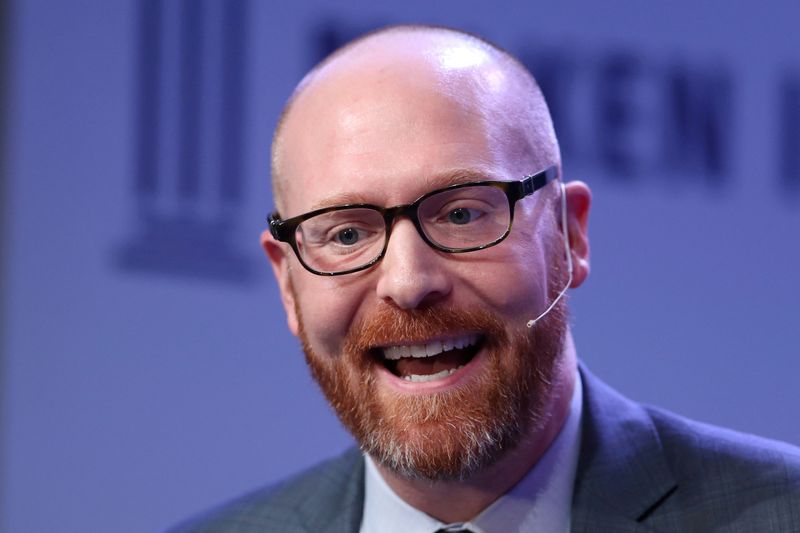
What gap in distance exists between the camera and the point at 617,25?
3.71 meters

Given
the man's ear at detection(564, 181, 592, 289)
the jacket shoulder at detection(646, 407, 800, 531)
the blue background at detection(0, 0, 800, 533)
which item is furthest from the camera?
the blue background at detection(0, 0, 800, 533)

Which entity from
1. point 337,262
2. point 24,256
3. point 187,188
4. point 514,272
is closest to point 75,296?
point 24,256

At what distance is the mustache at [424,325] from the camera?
199 centimetres

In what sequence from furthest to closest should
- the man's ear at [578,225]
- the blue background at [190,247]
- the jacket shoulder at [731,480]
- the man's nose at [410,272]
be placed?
the blue background at [190,247]
the man's ear at [578,225]
the jacket shoulder at [731,480]
the man's nose at [410,272]

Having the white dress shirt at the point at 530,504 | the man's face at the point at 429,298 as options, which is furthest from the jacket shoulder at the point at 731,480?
the man's face at the point at 429,298

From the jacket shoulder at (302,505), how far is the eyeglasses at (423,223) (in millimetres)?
571

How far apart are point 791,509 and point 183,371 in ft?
5.36

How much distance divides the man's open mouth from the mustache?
3 cm

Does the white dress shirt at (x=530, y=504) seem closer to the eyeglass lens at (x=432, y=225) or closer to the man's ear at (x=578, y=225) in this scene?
the man's ear at (x=578, y=225)

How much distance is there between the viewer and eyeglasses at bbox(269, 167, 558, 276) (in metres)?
Answer: 2.02

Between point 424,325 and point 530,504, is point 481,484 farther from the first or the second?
point 424,325

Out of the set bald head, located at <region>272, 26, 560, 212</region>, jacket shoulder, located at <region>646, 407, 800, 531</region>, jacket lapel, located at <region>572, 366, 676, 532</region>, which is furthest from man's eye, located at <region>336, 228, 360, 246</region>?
jacket shoulder, located at <region>646, 407, 800, 531</region>

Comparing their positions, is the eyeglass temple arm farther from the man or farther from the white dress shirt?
the white dress shirt

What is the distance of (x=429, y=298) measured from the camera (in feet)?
6.50
